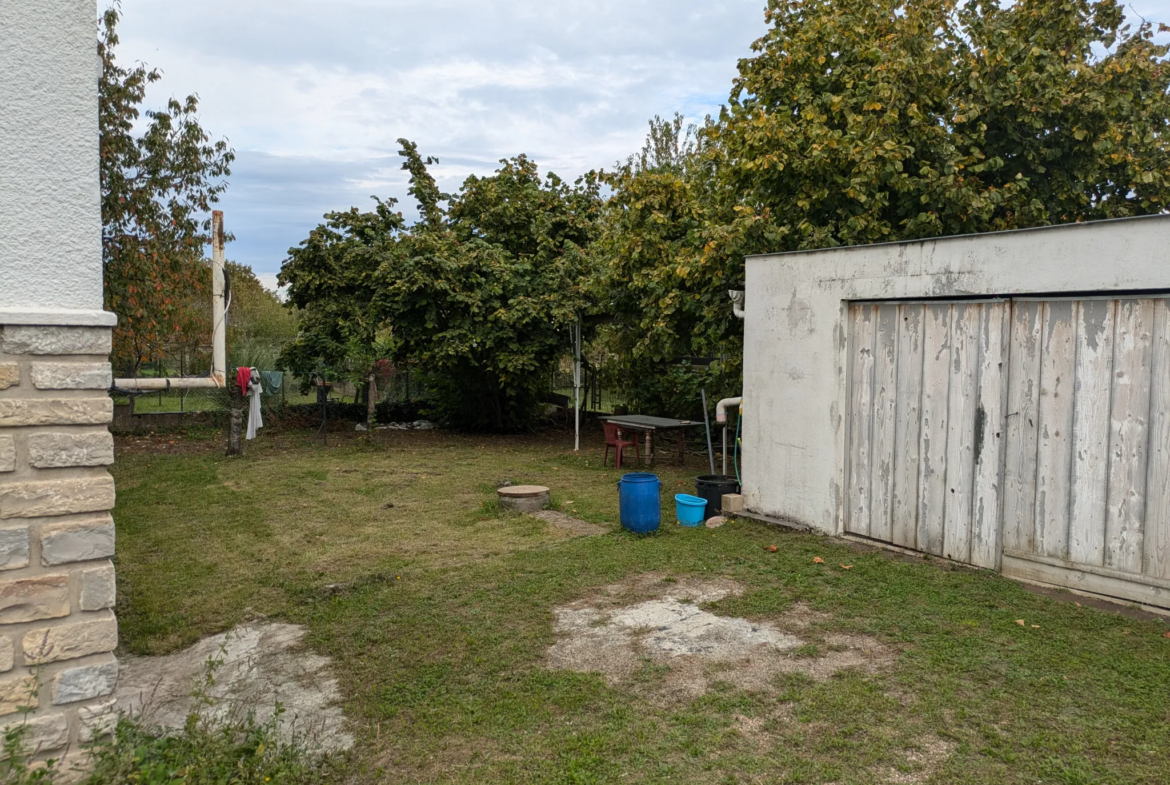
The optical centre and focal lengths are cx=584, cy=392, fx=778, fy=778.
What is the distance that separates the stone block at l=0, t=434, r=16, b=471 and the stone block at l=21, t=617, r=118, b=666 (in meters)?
0.65

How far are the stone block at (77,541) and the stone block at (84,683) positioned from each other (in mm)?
448

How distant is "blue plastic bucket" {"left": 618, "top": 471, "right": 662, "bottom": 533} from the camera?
7461 mm

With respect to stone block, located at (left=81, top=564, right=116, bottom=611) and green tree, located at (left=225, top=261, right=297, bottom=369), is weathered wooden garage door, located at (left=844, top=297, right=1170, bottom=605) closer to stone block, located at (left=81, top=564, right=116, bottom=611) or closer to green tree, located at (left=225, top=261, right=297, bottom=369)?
stone block, located at (left=81, top=564, right=116, bottom=611)

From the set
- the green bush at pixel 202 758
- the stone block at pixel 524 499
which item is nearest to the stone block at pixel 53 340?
the green bush at pixel 202 758

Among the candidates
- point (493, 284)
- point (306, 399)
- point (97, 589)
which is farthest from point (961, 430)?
point (306, 399)

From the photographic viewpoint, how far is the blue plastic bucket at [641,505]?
7.46 meters

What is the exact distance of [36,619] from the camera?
3.07 metres

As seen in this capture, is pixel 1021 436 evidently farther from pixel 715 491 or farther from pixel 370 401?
pixel 370 401

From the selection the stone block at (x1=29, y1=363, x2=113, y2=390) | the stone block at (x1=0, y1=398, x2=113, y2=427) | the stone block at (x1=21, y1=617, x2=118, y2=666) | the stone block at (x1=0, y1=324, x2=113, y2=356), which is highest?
the stone block at (x1=0, y1=324, x2=113, y2=356)

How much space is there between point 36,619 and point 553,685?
243 cm

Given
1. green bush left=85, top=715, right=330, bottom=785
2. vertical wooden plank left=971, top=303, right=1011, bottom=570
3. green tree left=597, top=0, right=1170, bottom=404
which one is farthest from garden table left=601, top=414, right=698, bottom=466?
green bush left=85, top=715, right=330, bottom=785

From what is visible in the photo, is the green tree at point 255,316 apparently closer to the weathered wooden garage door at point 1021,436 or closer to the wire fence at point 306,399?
the wire fence at point 306,399

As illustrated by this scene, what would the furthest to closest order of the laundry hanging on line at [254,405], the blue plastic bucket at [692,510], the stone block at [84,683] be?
the laundry hanging on line at [254,405], the blue plastic bucket at [692,510], the stone block at [84,683]

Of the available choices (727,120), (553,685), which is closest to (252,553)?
(553,685)
